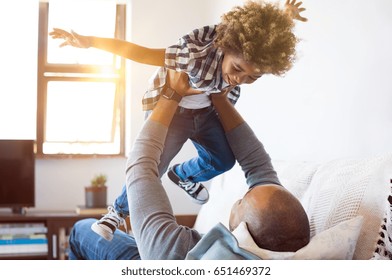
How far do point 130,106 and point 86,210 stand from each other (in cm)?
36

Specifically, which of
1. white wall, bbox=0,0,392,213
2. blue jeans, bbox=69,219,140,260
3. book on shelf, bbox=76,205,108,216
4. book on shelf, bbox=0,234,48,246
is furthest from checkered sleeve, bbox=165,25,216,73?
book on shelf, bbox=0,234,48,246

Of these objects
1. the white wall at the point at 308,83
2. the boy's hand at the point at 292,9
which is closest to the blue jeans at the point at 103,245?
the white wall at the point at 308,83

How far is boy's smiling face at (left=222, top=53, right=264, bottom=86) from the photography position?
105 cm

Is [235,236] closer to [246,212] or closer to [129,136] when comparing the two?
[246,212]

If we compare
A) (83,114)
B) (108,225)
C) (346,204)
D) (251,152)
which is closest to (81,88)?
(83,114)

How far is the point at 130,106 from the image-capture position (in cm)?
149

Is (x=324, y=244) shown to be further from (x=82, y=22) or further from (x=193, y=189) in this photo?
(x=82, y=22)

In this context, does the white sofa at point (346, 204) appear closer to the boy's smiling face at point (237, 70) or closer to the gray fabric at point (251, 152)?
the gray fabric at point (251, 152)

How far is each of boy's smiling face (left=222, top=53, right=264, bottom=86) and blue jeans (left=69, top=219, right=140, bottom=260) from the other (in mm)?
406

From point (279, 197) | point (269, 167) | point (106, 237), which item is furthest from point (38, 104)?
point (279, 197)

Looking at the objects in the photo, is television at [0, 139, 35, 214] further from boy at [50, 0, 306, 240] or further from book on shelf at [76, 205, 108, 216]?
boy at [50, 0, 306, 240]

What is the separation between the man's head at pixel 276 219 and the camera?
93 cm

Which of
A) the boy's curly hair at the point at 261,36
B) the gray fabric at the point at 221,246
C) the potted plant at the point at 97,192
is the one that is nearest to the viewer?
the gray fabric at the point at 221,246

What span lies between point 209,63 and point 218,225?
1.08ft
